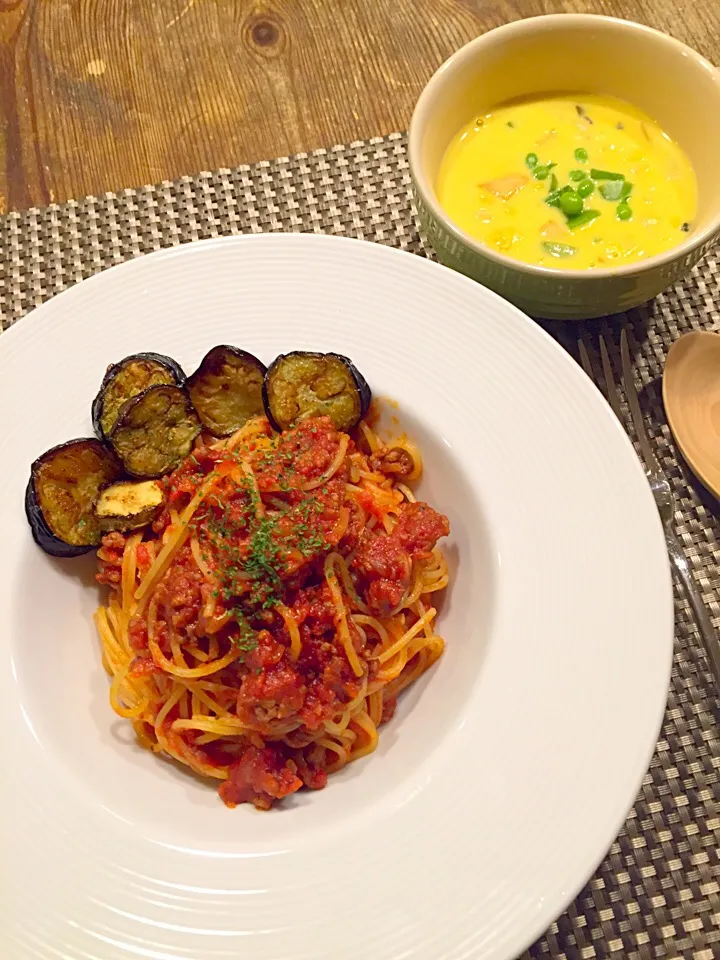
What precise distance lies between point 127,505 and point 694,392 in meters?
2.40

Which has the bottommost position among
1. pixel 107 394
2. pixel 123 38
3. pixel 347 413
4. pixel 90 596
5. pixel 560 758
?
pixel 560 758

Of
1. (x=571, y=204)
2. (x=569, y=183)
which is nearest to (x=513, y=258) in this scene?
(x=571, y=204)

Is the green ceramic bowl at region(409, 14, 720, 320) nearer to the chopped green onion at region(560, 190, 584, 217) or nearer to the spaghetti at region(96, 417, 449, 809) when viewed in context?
the chopped green onion at region(560, 190, 584, 217)

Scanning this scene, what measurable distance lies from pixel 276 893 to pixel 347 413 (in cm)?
165

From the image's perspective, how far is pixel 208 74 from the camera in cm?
461

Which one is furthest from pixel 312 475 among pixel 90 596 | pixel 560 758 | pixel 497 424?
pixel 560 758

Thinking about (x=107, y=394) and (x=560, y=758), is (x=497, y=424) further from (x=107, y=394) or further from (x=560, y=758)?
(x=107, y=394)

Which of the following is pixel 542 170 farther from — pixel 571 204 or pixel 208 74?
pixel 208 74

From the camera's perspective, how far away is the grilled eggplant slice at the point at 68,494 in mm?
2791

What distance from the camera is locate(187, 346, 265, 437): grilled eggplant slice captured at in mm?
3045

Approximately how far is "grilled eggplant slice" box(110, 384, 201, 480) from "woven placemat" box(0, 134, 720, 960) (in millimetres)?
Result: 1317

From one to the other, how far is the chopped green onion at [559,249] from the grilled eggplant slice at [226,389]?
1322 mm

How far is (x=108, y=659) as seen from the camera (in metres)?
2.93

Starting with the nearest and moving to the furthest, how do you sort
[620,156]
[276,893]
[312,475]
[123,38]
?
[276,893]
[312,475]
[620,156]
[123,38]
